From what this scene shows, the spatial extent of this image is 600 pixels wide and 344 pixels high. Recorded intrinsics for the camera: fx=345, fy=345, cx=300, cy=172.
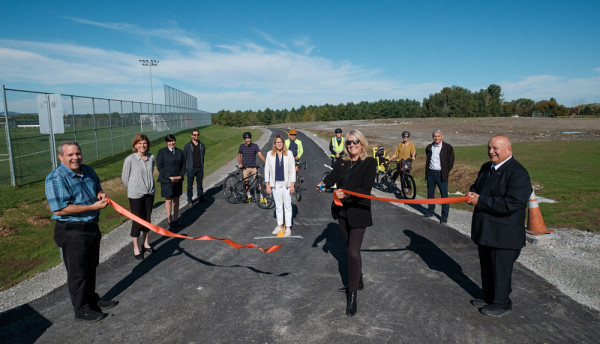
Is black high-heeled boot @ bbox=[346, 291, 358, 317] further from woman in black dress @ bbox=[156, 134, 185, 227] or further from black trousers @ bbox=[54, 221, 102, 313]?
woman in black dress @ bbox=[156, 134, 185, 227]

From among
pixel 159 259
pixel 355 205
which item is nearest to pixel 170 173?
pixel 159 259

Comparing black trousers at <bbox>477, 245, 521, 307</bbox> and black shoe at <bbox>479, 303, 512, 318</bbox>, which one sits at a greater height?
black trousers at <bbox>477, 245, 521, 307</bbox>

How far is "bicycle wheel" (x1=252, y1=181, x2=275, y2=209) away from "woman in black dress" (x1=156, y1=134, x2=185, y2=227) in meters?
2.68

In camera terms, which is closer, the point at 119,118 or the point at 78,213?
the point at 78,213

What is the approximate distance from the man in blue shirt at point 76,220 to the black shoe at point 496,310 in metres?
4.60

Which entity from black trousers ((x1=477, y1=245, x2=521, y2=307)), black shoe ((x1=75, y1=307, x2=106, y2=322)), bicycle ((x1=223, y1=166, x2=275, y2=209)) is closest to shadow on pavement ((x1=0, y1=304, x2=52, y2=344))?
black shoe ((x1=75, y1=307, x2=106, y2=322))

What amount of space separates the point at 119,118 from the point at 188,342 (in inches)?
867

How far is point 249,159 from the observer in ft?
34.6

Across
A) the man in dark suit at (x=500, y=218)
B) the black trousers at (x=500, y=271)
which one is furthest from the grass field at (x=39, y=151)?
the black trousers at (x=500, y=271)

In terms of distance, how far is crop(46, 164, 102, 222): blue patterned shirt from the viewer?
12.3 ft

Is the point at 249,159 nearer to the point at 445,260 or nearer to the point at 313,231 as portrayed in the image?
the point at 313,231

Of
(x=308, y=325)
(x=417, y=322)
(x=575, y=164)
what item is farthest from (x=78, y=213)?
(x=575, y=164)

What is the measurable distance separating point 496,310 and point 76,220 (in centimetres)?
500

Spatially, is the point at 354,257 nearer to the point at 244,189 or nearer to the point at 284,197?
the point at 284,197
